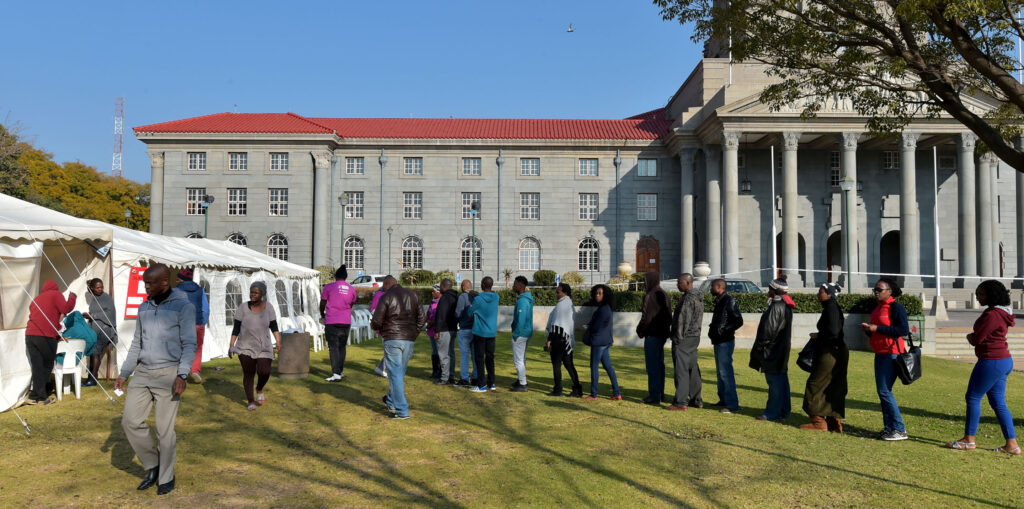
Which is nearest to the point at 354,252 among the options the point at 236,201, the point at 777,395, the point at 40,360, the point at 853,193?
the point at 236,201

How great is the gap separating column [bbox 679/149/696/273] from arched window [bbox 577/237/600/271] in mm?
5386

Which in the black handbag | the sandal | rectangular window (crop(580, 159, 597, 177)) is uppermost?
rectangular window (crop(580, 159, 597, 177))

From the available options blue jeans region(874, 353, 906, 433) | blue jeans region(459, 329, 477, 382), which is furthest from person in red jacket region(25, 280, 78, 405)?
blue jeans region(874, 353, 906, 433)

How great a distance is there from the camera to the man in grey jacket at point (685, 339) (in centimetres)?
927

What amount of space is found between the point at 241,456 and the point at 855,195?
40.1m

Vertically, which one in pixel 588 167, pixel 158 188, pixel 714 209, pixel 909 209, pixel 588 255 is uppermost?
pixel 588 167

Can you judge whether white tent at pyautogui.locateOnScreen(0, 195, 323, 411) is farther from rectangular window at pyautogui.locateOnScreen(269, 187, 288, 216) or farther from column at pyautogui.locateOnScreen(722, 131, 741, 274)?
rectangular window at pyautogui.locateOnScreen(269, 187, 288, 216)

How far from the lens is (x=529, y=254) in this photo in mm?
42781

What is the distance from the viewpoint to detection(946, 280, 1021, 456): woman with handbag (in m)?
7.00

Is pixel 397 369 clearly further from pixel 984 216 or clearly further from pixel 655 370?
pixel 984 216

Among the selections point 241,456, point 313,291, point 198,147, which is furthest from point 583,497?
point 198,147

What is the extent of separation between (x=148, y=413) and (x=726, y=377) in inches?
280

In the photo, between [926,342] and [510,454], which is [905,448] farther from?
[926,342]

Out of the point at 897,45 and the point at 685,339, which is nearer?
the point at 685,339
